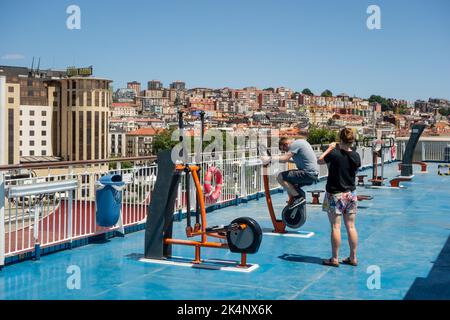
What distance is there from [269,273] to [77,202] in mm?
3021

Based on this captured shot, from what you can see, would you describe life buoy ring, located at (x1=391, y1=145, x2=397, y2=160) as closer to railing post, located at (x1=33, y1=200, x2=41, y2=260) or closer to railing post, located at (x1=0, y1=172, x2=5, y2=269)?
railing post, located at (x1=33, y1=200, x2=41, y2=260)

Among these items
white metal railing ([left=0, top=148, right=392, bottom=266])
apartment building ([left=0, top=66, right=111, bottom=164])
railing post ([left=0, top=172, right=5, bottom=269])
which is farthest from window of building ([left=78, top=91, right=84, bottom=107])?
railing post ([left=0, top=172, right=5, bottom=269])

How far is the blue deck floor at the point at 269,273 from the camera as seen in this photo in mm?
4867

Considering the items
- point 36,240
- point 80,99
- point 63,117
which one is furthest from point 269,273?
point 63,117

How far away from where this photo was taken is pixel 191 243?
19.5 ft

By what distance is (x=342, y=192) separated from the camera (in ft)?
19.0

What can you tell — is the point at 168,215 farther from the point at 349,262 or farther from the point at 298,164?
the point at 298,164

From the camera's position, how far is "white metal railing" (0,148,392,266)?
19.7 ft

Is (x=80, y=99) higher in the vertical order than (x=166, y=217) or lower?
higher

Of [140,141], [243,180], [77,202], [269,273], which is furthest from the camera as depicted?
[140,141]

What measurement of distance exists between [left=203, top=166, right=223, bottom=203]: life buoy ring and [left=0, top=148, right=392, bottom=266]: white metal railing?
0.37 m

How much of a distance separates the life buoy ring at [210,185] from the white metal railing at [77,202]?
371 millimetres
